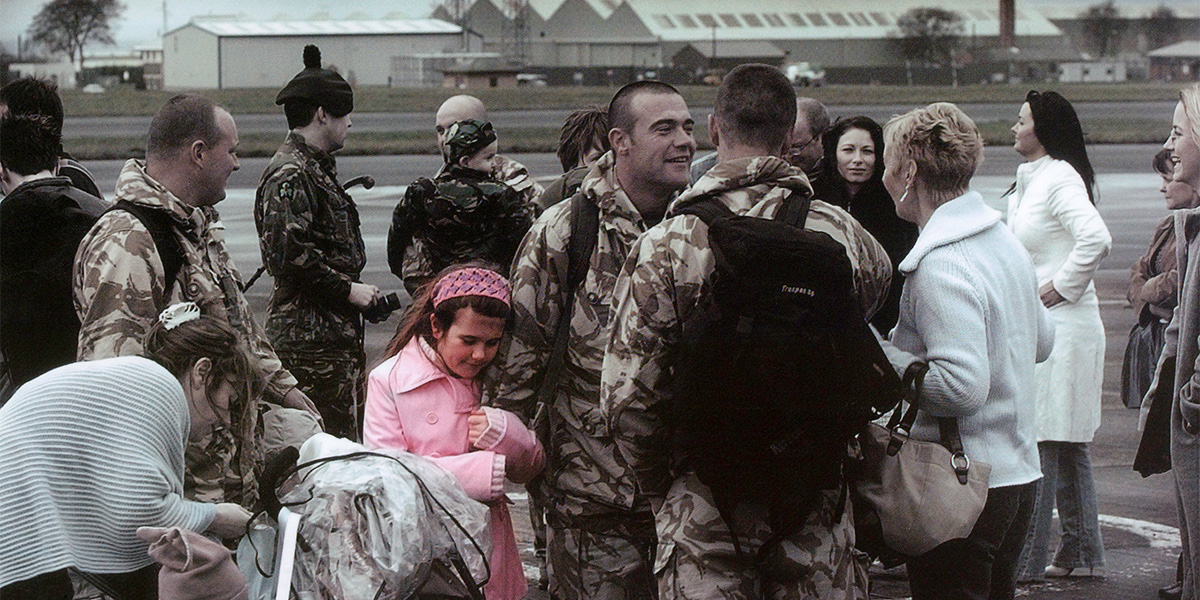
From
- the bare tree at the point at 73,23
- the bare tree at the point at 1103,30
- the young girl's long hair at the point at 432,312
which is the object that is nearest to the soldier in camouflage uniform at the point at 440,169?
the young girl's long hair at the point at 432,312

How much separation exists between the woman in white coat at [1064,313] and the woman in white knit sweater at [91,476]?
3.93 metres

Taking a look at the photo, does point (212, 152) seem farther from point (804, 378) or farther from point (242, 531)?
point (804, 378)

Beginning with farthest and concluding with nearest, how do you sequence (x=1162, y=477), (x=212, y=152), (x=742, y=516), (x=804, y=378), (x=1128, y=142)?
(x=1128, y=142)
(x=1162, y=477)
(x=212, y=152)
(x=742, y=516)
(x=804, y=378)

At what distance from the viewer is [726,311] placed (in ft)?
10.4

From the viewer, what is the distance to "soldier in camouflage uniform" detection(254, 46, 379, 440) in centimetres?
534

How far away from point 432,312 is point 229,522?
3.09ft

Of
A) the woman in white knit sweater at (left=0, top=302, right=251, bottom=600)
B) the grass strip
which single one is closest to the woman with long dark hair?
the woman in white knit sweater at (left=0, top=302, right=251, bottom=600)

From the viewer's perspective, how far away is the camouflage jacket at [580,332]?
3928 millimetres

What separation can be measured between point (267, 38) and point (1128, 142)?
61.1 meters

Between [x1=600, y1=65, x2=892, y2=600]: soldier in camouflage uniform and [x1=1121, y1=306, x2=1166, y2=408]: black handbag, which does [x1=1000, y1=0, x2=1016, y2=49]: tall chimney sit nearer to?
[x1=1121, y1=306, x2=1166, y2=408]: black handbag

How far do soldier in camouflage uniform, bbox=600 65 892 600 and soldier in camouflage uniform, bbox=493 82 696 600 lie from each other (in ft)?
1.44

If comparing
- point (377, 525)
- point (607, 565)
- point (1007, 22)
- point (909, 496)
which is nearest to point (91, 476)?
point (377, 525)

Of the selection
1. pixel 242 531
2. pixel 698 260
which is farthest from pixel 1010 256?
pixel 242 531

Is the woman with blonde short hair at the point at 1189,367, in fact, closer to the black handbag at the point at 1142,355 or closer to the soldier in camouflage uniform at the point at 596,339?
the black handbag at the point at 1142,355
